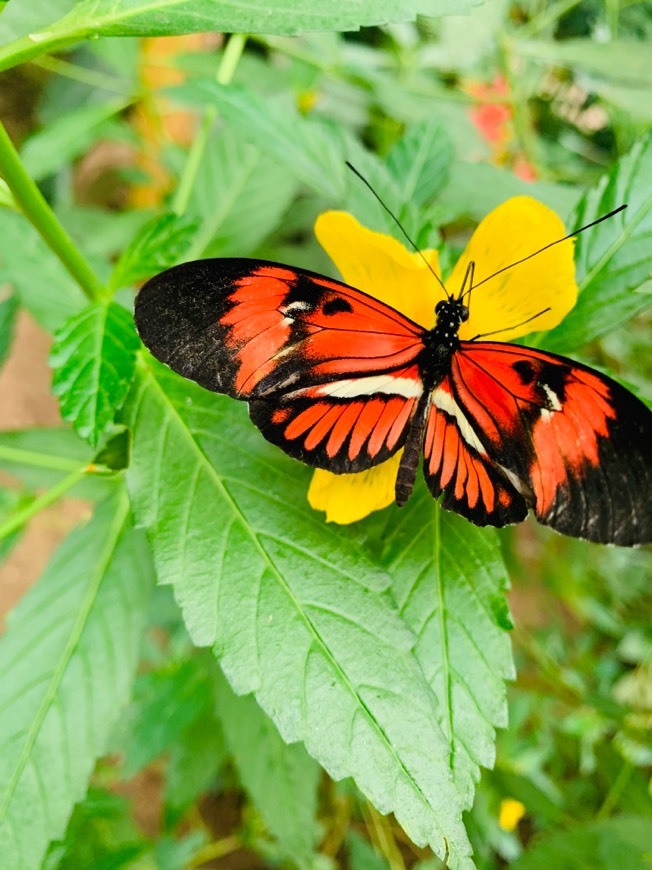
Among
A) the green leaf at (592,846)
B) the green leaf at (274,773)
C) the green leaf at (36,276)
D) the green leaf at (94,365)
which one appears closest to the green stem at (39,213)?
the green leaf at (94,365)

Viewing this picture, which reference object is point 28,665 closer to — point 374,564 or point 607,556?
point 374,564

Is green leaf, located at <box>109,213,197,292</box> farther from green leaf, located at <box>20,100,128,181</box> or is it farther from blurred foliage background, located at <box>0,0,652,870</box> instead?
green leaf, located at <box>20,100,128,181</box>

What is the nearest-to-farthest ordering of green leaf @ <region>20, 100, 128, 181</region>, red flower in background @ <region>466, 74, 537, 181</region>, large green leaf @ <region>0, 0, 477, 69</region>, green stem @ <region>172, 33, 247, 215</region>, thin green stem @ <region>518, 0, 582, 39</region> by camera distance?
large green leaf @ <region>0, 0, 477, 69</region>
green stem @ <region>172, 33, 247, 215</region>
green leaf @ <region>20, 100, 128, 181</region>
thin green stem @ <region>518, 0, 582, 39</region>
red flower in background @ <region>466, 74, 537, 181</region>

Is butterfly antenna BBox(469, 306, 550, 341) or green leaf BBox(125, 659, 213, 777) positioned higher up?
butterfly antenna BBox(469, 306, 550, 341)

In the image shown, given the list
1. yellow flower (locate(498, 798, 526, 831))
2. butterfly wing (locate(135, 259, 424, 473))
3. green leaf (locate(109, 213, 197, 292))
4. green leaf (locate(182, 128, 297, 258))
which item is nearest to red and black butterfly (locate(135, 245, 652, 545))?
butterfly wing (locate(135, 259, 424, 473))

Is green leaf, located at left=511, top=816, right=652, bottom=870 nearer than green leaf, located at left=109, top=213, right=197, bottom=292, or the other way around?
green leaf, located at left=109, top=213, right=197, bottom=292

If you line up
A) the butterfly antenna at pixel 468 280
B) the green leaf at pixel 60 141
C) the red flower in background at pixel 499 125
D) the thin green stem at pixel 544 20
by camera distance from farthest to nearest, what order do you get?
1. the red flower in background at pixel 499 125
2. the thin green stem at pixel 544 20
3. the green leaf at pixel 60 141
4. the butterfly antenna at pixel 468 280

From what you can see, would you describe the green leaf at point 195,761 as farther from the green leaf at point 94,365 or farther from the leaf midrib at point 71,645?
the green leaf at point 94,365

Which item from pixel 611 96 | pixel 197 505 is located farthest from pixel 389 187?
pixel 611 96
